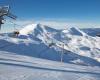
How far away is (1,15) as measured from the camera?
49906mm

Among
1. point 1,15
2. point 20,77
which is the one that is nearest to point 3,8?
point 1,15

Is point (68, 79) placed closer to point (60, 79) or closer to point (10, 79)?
point (60, 79)

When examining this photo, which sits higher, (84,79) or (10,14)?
(10,14)

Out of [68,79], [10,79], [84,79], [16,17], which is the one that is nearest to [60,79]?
[68,79]

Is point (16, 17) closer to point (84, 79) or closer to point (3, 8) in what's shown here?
point (3, 8)

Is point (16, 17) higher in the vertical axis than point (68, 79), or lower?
higher

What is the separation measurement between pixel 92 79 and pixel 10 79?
45.1ft

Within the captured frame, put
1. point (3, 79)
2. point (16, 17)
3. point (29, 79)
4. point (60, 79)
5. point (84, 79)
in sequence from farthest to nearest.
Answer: point (16, 17) < point (84, 79) < point (60, 79) < point (29, 79) < point (3, 79)

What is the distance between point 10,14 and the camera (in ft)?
162

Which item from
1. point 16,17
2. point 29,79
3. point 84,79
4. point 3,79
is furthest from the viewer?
point 16,17

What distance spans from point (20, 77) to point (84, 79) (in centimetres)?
970

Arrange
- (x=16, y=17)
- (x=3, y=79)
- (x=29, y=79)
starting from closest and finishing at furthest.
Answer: (x=3, y=79) < (x=29, y=79) < (x=16, y=17)

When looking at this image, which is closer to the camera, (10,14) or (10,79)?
(10,79)

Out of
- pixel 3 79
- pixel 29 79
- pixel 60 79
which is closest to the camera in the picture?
pixel 3 79
